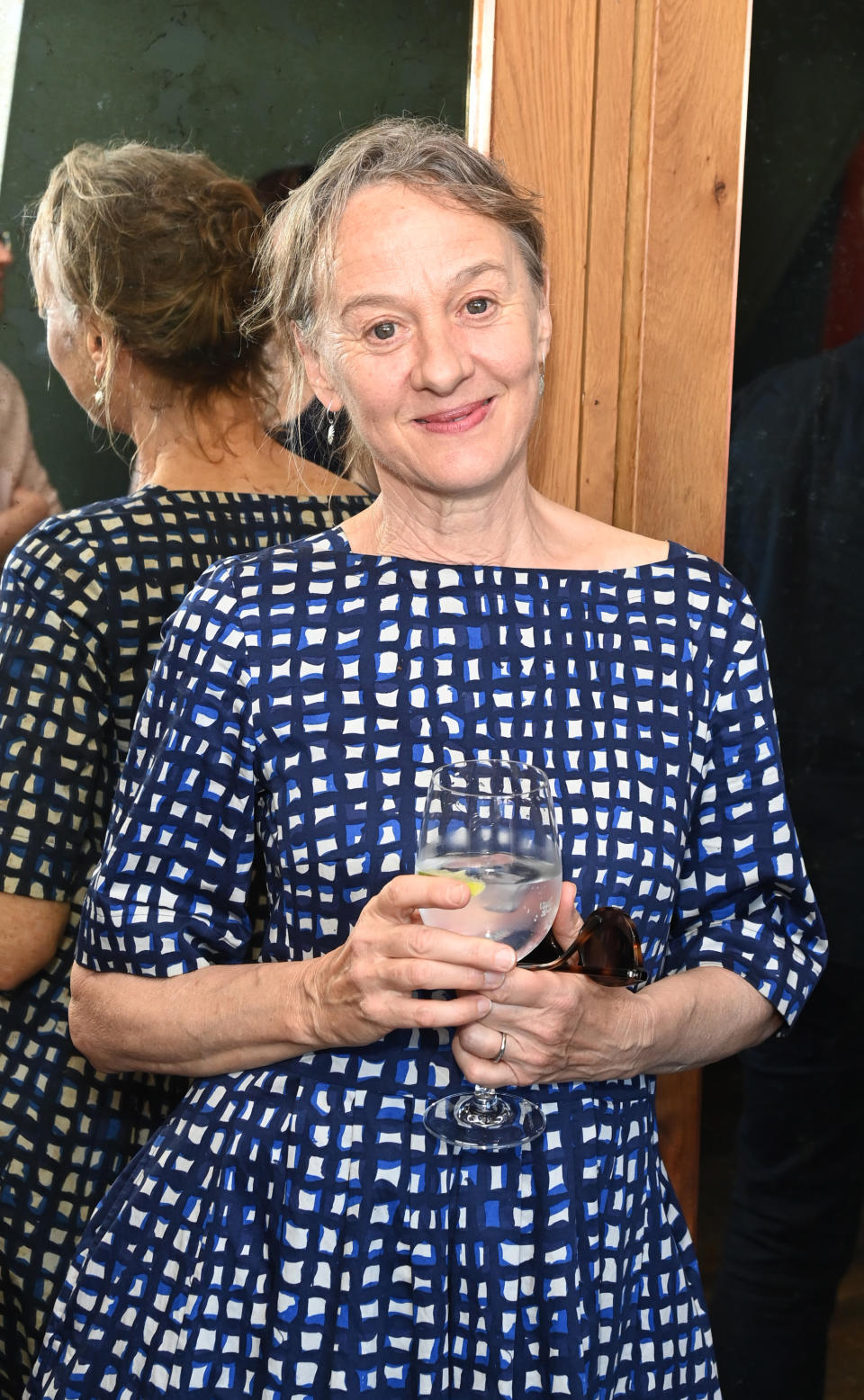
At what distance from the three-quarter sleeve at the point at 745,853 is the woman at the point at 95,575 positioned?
0.64 meters

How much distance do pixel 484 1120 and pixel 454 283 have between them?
0.86m

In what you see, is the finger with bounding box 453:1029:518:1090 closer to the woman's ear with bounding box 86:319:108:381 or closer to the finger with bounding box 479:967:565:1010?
the finger with bounding box 479:967:565:1010

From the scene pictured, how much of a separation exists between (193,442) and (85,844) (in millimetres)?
530

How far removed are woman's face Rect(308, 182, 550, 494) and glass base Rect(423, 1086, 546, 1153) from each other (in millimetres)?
633

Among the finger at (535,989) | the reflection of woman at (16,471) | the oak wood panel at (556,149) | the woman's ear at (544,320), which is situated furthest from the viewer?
the oak wood panel at (556,149)

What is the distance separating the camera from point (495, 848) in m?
1.13

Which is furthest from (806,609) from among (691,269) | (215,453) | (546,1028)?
(546,1028)

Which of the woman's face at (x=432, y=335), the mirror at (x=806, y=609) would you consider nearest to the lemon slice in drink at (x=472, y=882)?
the woman's face at (x=432, y=335)

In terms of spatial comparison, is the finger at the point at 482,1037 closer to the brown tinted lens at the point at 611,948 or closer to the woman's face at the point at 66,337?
the brown tinted lens at the point at 611,948

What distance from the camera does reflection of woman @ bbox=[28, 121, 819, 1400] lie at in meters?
1.36

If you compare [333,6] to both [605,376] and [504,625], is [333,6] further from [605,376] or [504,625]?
[504,625]

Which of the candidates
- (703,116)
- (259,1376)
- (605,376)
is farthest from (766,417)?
(259,1376)

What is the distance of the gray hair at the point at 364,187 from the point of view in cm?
152

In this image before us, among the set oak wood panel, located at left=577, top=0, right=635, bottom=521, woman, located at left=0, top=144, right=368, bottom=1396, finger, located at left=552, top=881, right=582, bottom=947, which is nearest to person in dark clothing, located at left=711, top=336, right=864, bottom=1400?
oak wood panel, located at left=577, top=0, right=635, bottom=521
